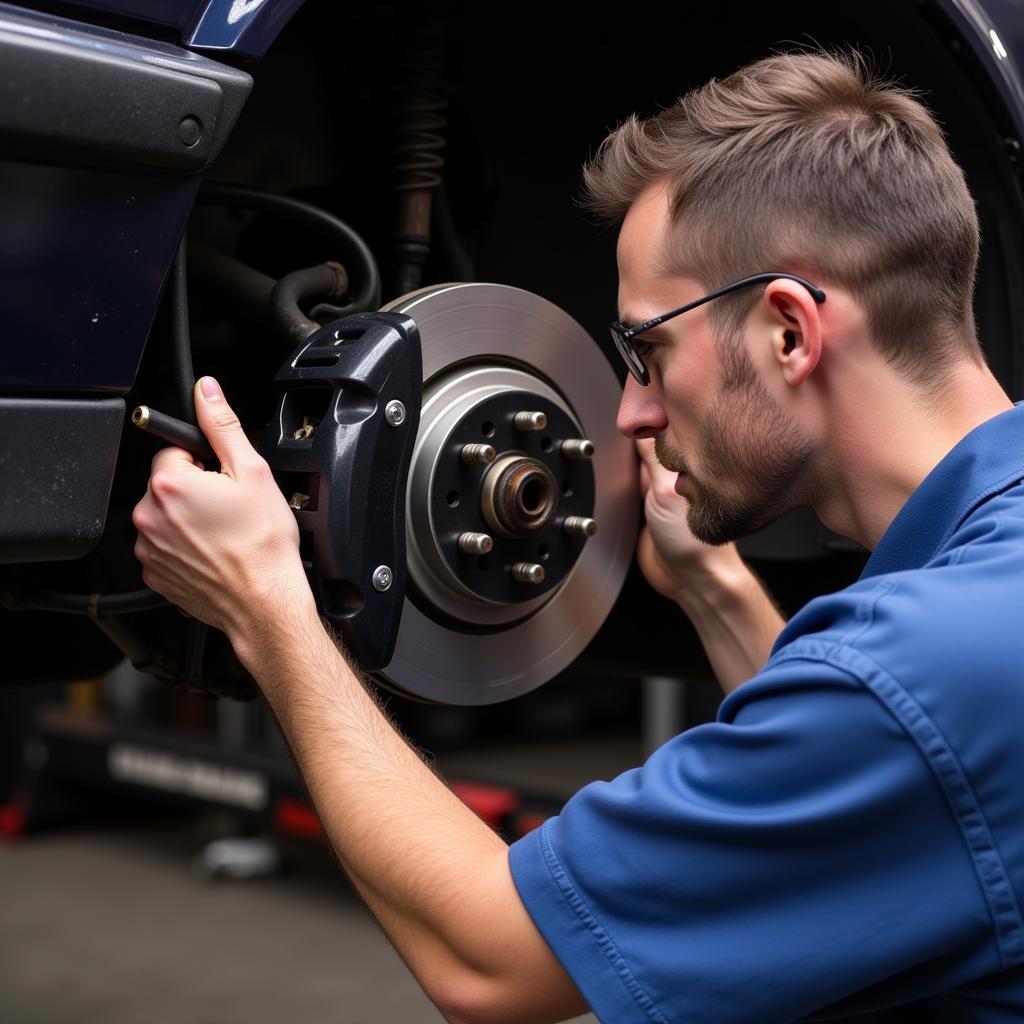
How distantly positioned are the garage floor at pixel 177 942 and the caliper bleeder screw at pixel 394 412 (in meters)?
1.95

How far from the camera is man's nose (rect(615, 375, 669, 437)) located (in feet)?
3.60

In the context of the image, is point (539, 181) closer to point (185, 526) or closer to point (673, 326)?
point (673, 326)

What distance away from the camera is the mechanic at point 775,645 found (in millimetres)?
749

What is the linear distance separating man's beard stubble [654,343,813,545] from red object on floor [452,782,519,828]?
2285 millimetres

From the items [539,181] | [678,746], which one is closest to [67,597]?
[678,746]

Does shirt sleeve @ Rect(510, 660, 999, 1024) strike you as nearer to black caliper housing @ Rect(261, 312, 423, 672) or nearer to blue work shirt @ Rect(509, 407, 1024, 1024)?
blue work shirt @ Rect(509, 407, 1024, 1024)

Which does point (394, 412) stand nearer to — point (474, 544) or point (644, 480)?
point (474, 544)

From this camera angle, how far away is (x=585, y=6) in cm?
129

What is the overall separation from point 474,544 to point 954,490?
376 millimetres

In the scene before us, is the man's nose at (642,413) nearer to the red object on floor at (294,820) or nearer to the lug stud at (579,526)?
the lug stud at (579,526)

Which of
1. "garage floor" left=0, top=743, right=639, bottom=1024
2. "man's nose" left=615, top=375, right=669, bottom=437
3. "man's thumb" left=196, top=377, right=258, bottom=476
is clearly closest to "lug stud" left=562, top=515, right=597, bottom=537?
"man's nose" left=615, top=375, right=669, bottom=437

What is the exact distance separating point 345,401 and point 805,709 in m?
0.41

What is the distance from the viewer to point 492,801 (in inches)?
130

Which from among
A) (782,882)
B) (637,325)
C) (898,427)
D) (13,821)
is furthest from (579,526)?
(13,821)
